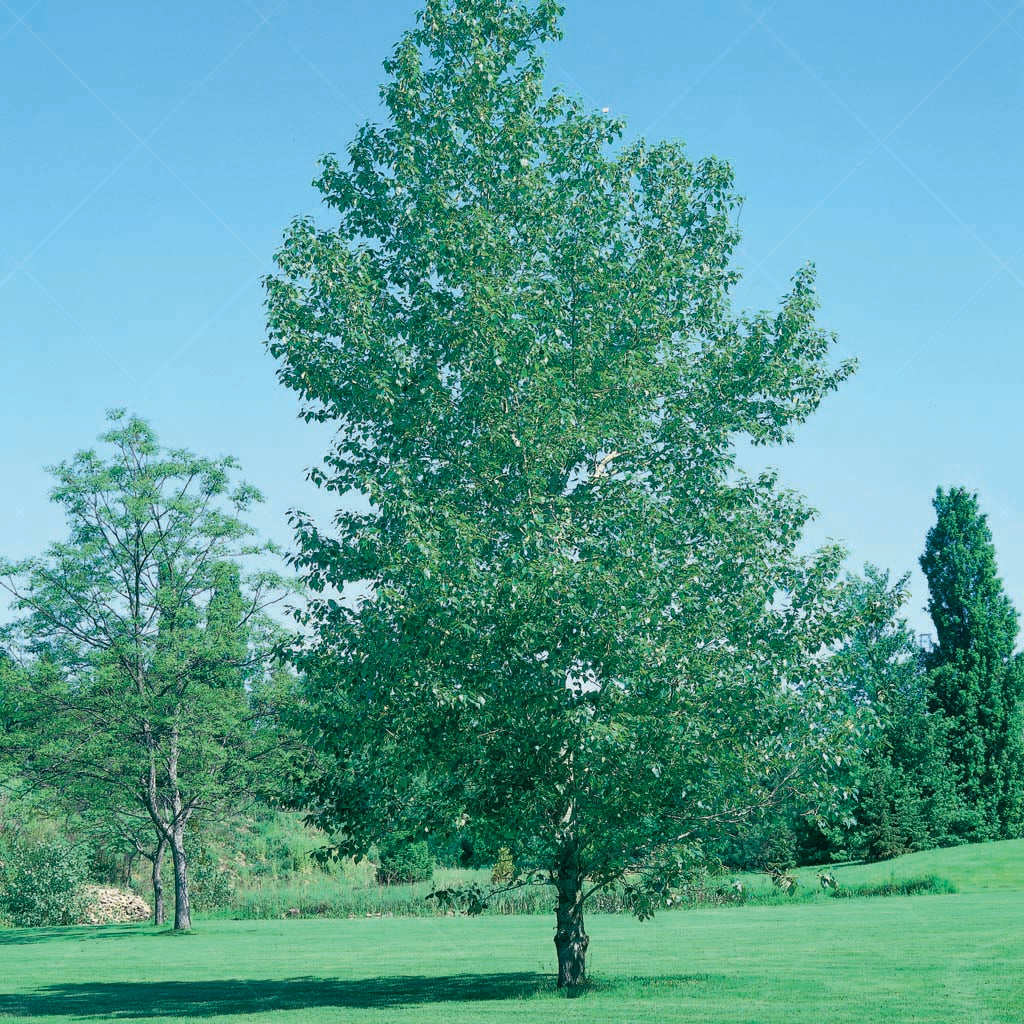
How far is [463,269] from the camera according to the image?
650 inches

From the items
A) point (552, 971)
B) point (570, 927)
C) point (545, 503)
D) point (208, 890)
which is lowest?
point (552, 971)

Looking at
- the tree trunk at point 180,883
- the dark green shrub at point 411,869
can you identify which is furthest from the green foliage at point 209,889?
the dark green shrub at point 411,869

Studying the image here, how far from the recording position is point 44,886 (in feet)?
128

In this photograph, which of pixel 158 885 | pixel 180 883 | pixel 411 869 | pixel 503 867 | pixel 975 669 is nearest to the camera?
pixel 503 867

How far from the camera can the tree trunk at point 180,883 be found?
1355 inches

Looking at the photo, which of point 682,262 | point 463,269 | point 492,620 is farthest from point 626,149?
point 492,620

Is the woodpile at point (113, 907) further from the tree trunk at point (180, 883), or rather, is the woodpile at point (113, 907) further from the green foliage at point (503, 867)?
the green foliage at point (503, 867)

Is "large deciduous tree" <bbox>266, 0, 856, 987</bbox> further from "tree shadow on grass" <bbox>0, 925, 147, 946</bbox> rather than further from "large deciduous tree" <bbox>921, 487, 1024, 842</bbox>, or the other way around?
"large deciduous tree" <bbox>921, 487, 1024, 842</bbox>

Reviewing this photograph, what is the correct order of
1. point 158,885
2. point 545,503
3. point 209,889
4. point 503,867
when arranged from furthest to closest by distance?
point 209,889 → point 158,885 → point 503,867 → point 545,503

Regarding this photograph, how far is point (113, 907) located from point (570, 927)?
101ft

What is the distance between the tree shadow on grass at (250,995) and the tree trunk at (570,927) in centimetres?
47

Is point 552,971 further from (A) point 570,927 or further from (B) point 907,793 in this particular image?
(B) point 907,793

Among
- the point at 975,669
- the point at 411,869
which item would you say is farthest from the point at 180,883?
the point at 975,669

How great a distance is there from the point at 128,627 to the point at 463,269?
2486 cm
